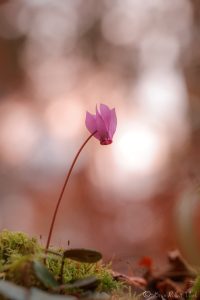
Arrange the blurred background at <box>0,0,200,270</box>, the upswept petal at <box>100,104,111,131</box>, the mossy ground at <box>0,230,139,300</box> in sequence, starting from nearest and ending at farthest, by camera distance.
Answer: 1. the mossy ground at <box>0,230,139,300</box>
2. the upswept petal at <box>100,104,111,131</box>
3. the blurred background at <box>0,0,200,270</box>

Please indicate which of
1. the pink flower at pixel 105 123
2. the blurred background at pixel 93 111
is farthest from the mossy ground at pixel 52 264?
the blurred background at pixel 93 111

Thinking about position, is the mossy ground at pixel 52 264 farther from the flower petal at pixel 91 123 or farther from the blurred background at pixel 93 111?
the blurred background at pixel 93 111

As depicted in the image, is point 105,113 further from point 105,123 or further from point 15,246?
point 15,246

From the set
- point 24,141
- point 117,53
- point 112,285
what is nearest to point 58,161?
point 24,141

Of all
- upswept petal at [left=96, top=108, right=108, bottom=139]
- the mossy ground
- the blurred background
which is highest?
the blurred background

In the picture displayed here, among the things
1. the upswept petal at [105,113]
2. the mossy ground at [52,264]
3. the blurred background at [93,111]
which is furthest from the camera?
the blurred background at [93,111]

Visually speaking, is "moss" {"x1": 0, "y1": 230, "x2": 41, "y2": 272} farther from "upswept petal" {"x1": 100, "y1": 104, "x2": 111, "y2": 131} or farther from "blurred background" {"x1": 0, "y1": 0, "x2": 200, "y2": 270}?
"blurred background" {"x1": 0, "y1": 0, "x2": 200, "y2": 270}

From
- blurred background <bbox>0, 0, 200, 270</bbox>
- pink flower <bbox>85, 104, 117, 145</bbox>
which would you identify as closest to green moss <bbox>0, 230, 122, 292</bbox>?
pink flower <bbox>85, 104, 117, 145</bbox>
